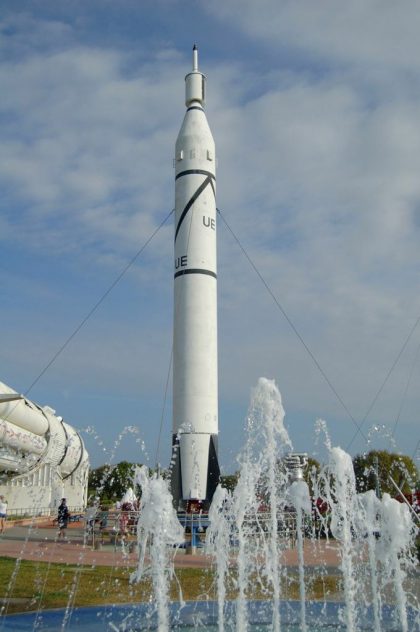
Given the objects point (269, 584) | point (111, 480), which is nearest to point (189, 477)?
point (269, 584)

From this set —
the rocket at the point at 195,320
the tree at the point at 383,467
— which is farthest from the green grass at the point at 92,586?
the tree at the point at 383,467

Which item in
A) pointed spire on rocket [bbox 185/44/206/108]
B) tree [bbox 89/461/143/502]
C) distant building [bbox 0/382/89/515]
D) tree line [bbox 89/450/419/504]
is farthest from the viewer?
tree [bbox 89/461/143/502]

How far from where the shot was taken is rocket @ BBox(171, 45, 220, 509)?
22.3 m

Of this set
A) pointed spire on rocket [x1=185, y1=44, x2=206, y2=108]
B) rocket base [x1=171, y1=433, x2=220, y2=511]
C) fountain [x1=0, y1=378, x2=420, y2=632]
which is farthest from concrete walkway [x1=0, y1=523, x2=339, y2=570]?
pointed spire on rocket [x1=185, y1=44, x2=206, y2=108]

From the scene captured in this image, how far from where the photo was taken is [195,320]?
23562 mm

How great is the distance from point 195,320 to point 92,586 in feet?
40.3

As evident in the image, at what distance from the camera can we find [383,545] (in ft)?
40.9

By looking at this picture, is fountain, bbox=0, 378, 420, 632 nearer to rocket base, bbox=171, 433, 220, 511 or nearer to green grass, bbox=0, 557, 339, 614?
green grass, bbox=0, 557, 339, 614

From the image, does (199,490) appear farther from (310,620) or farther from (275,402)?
(310,620)

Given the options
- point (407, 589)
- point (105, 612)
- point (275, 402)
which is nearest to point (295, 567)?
point (407, 589)

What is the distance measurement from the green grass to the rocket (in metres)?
7.22

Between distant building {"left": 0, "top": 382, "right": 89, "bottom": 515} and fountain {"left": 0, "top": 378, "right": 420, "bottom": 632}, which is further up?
distant building {"left": 0, "top": 382, "right": 89, "bottom": 515}

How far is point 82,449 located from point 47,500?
19.9 ft

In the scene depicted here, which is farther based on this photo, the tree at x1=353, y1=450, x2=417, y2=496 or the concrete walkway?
the tree at x1=353, y1=450, x2=417, y2=496
